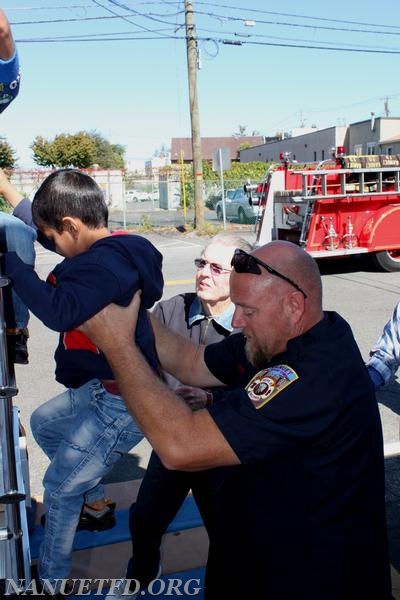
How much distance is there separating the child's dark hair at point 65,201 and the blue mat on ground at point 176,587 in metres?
1.59

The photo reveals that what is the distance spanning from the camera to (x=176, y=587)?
2.81m

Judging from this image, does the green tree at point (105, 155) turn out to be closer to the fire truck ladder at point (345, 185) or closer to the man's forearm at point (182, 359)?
the fire truck ladder at point (345, 185)

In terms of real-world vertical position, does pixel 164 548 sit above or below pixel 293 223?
below

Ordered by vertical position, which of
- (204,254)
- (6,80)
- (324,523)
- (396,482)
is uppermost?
(6,80)

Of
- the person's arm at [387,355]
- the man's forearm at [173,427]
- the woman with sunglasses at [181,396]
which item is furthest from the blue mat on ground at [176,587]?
the man's forearm at [173,427]

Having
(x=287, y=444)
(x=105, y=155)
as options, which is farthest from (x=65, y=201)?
(x=105, y=155)

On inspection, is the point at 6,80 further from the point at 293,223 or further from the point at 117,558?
the point at 293,223

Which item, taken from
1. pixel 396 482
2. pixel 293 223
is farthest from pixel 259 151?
pixel 396 482

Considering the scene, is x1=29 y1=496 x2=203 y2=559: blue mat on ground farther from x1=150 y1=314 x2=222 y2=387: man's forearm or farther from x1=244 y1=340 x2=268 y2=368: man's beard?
x1=244 y1=340 x2=268 y2=368: man's beard

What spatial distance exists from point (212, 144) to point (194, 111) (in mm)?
60742

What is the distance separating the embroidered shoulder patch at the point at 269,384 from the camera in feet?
5.03

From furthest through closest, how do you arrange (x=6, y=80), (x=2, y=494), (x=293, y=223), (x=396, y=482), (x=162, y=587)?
(x=293, y=223), (x=396, y=482), (x=162, y=587), (x=6, y=80), (x=2, y=494)

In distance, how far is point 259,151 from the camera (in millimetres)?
59938

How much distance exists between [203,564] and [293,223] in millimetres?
9000
